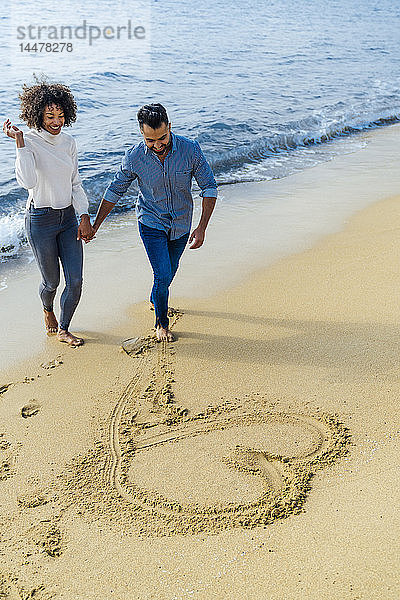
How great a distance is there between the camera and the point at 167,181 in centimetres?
426

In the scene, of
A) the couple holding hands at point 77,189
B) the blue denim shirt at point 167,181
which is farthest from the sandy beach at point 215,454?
the blue denim shirt at point 167,181

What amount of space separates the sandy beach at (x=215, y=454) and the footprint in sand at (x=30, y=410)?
4cm

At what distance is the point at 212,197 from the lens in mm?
4371

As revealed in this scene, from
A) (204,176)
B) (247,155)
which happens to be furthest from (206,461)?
(247,155)

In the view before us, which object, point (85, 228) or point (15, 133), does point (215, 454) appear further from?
point (15, 133)

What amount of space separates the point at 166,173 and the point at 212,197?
0.39m

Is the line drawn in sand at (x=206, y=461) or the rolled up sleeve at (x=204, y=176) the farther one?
the rolled up sleeve at (x=204, y=176)

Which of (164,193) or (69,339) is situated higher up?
(164,193)

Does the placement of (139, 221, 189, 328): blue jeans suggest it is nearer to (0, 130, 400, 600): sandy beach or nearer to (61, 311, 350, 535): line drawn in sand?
(0, 130, 400, 600): sandy beach

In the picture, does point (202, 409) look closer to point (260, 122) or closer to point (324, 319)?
point (324, 319)

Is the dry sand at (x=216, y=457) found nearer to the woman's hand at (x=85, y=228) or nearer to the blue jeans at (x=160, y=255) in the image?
the blue jeans at (x=160, y=255)

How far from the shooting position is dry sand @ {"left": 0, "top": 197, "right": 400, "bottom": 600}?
8.43 feet

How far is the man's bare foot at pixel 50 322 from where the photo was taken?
4.75 metres

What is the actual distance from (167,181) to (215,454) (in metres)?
1.97
